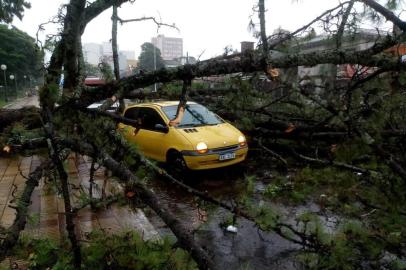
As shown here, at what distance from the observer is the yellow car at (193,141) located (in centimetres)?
821

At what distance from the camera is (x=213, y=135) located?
8.53m

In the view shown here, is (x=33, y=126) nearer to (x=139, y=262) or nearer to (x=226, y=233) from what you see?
(x=139, y=262)

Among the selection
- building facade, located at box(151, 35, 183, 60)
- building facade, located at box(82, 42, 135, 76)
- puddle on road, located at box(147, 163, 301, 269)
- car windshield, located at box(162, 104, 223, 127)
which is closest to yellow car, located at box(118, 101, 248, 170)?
car windshield, located at box(162, 104, 223, 127)

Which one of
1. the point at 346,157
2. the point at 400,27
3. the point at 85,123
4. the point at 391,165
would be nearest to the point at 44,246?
the point at 85,123

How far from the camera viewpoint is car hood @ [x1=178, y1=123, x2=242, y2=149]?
831cm

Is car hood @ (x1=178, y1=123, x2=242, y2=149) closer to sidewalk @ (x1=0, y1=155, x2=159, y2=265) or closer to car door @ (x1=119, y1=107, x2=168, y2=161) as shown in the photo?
car door @ (x1=119, y1=107, x2=168, y2=161)

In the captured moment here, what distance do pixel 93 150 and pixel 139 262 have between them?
3.50 feet

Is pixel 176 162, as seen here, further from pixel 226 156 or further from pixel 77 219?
pixel 77 219

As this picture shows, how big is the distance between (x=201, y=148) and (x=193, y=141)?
0.24 metres

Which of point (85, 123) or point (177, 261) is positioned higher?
point (85, 123)

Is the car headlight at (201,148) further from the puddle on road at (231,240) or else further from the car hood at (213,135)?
the puddle on road at (231,240)

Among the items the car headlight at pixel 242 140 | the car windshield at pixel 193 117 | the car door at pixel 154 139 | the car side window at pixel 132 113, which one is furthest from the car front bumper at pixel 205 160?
the car side window at pixel 132 113

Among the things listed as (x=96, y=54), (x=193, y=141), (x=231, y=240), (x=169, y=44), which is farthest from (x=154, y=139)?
(x=96, y=54)

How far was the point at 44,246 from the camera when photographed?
443 centimetres
